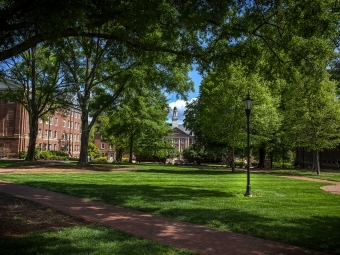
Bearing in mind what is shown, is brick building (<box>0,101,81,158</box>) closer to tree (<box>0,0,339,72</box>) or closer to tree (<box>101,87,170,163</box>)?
tree (<box>101,87,170,163</box>)

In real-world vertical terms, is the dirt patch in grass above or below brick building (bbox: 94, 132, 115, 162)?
below

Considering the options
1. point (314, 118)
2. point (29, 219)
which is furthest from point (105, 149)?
point (29, 219)

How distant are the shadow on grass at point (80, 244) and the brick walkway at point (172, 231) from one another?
0.48 meters

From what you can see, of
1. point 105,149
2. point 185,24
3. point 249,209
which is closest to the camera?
point 185,24

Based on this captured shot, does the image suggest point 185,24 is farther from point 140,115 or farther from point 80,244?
point 140,115

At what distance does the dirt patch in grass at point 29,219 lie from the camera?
768cm

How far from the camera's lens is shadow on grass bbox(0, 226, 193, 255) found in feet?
20.3

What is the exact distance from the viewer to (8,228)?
7637 millimetres

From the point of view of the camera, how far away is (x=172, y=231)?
8031mm

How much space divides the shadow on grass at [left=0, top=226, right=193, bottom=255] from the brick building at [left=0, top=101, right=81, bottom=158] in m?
43.9

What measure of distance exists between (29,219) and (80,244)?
8.87 feet

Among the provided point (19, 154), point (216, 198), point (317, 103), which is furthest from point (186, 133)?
point (216, 198)

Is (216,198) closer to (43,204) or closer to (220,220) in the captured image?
(220,220)

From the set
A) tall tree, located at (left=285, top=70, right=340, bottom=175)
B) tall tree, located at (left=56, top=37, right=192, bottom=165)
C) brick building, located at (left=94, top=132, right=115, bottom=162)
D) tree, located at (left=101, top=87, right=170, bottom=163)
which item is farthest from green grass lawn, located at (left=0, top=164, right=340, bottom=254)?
brick building, located at (left=94, top=132, right=115, bottom=162)
